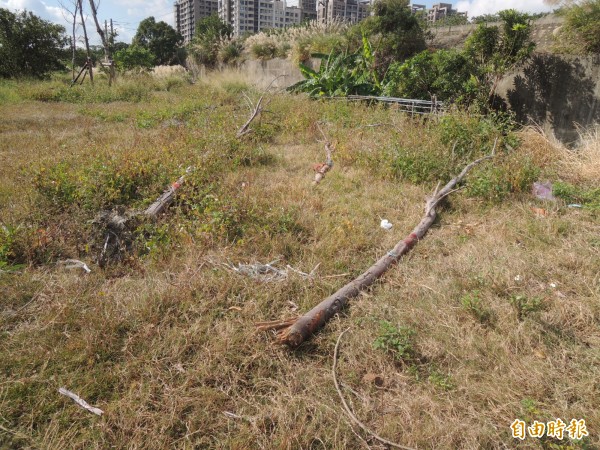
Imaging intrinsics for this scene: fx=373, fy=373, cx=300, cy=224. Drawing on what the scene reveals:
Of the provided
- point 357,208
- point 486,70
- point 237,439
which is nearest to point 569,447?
point 237,439

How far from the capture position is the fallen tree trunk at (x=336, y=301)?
2.11 meters

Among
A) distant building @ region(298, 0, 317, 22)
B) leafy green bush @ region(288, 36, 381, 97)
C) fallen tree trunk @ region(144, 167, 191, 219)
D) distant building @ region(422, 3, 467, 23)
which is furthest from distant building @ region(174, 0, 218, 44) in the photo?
fallen tree trunk @ region(144, 167, 191, 219)

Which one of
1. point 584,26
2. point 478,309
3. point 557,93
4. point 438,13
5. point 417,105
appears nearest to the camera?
point 478,309

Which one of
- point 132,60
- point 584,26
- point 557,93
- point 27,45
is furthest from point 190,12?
point 557,93

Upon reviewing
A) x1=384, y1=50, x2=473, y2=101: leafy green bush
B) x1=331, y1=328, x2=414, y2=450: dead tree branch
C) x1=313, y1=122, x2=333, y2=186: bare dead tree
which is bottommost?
x1=331, y1=328, x2=414, y2=450: dead tree branch

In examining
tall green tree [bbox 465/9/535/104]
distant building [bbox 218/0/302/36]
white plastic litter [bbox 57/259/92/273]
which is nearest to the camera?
white plastic litter [bbox 57/259/92/273]

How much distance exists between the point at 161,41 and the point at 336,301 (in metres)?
36.5

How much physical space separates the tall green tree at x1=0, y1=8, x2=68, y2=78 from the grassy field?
45.1 ft

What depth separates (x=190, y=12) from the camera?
208 ft

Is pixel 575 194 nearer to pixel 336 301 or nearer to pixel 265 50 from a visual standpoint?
pixel 336 301

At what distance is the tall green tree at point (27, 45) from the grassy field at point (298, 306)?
13754 millimetres

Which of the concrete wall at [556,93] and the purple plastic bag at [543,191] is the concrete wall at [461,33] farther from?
the purple plastic bag at [543,191]

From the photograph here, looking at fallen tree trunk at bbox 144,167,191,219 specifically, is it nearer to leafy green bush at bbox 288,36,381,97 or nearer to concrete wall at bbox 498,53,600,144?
concrete wall at bbox 498,53,600,144

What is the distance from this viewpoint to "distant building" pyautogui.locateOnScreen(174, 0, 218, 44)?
62.5 metres
